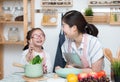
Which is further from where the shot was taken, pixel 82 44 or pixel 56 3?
pixel 56 3

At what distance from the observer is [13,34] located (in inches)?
127

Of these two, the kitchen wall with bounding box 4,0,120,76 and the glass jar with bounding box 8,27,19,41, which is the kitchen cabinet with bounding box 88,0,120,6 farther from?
the glass jar with bounding box 8,27,19,41

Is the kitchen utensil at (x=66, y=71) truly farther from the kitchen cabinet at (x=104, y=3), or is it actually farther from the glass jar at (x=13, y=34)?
the glass jar at (x=13, y=34)

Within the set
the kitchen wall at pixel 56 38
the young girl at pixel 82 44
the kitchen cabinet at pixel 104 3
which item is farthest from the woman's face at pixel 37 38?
the kitchen cabinet at pixel 104 3

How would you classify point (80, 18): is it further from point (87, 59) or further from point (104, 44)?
point (104, 44)

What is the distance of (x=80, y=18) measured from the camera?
1887 mm

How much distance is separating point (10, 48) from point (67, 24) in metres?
1.72

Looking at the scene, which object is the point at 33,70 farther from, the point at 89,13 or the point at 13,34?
the point at 13,34

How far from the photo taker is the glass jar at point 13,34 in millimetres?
3172

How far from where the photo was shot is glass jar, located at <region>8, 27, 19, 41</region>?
125 inches

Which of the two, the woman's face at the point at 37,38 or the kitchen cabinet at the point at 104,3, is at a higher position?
the kitchen cabinet at the point at 104,3

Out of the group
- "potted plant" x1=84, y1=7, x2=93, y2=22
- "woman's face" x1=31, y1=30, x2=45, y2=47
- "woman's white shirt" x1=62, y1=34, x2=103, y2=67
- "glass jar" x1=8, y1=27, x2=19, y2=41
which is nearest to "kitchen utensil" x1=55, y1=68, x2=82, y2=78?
"woman's white shirt" x1=62, y1=34, x2=103, y2=67

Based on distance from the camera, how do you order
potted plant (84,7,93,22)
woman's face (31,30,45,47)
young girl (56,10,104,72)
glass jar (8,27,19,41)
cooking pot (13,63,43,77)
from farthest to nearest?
glass jar (8,27,19,41), potted plant (84,7,93,22), woman's face (31,30,45,47), young girl (56,10,104,72), cooking pot (13,63,43,77)

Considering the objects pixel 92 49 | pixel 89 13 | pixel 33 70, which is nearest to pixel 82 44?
pixel 92 49
